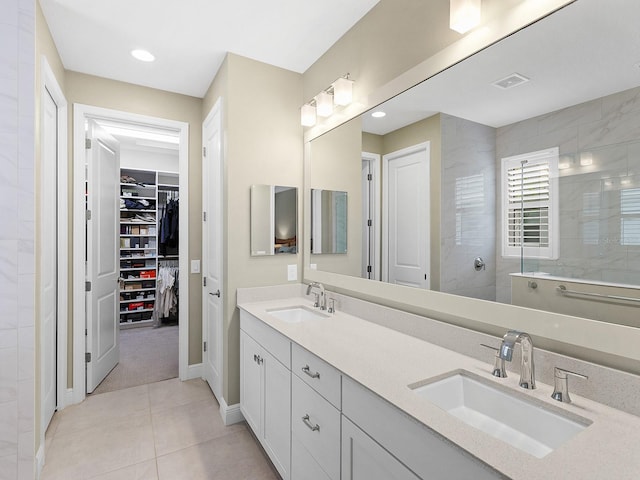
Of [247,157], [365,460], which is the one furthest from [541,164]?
[247,157]

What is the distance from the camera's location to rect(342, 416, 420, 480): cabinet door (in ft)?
3.32

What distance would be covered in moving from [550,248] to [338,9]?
1.71m

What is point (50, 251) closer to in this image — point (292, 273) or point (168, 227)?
point (292, 273)

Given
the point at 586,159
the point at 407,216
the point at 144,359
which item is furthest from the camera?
the point at 144,359

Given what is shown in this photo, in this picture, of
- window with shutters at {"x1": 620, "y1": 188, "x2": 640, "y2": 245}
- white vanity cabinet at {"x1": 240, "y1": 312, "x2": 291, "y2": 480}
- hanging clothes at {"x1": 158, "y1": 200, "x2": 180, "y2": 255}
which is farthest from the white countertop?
hanging clothes at {"x1": 158, "y1": 200, "x2": 180, "y2": 255}

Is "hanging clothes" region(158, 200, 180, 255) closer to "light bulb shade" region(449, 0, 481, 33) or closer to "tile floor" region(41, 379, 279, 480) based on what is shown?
"tile floor" region(41, 379, 279, 480)

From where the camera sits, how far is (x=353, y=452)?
3.93ft

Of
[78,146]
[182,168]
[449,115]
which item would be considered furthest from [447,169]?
[78,146]

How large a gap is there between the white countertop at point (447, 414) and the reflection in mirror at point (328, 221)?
0.66m

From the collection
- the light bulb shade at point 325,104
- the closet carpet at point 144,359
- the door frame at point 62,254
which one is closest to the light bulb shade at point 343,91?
the light bulb shade at point 325,104

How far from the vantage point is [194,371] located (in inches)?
126

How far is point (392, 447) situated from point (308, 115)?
2129 millimetres

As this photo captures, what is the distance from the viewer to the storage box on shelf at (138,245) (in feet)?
16.4

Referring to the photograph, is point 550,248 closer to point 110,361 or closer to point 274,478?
point 274,478
